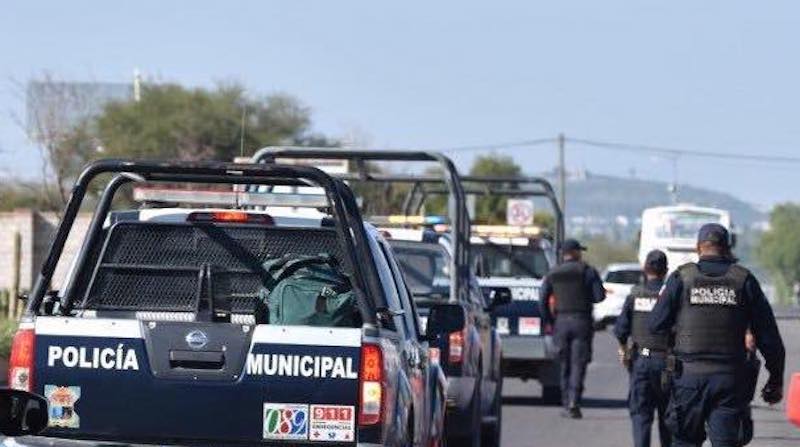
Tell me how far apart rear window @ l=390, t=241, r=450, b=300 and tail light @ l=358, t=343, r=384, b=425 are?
7.43 m

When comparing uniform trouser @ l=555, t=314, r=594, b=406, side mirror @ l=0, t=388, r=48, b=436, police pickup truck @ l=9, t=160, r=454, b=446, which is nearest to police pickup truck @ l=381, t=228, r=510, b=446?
uniform trouser @ l=555, t=314, r=594, b=406

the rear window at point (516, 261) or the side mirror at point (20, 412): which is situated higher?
the side mirror at point (20, 412)

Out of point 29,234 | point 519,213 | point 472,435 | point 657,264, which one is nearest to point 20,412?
point 472,435

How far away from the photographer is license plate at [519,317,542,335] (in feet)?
72.7

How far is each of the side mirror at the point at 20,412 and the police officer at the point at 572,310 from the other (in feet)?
48.3

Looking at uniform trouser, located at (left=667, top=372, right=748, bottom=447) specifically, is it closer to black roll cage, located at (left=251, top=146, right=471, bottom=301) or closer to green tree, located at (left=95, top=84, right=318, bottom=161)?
black roll cage, located at (left=251, top=146, right=471, bottom=301)

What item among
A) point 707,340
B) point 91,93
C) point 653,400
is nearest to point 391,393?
point 707,340

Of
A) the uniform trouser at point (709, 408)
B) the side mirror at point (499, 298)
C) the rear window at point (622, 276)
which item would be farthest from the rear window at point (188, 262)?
the rear window at point (622, 276)

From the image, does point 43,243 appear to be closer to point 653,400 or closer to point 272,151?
point 272,151

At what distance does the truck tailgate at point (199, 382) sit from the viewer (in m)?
8.48

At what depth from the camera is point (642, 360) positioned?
1452 cm

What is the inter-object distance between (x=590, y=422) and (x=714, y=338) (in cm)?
866

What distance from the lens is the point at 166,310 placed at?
9898 millimetres

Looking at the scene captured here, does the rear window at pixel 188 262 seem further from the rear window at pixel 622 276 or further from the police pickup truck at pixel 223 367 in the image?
the rear window at pixel 622 276
